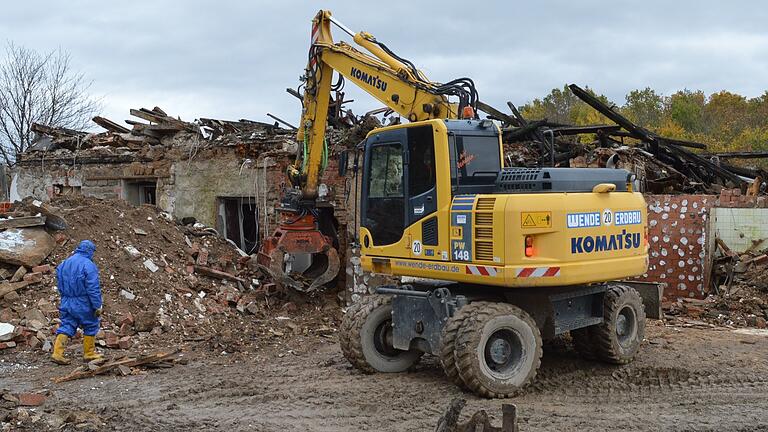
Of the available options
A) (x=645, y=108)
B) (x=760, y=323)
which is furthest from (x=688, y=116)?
(x=760, y=323)

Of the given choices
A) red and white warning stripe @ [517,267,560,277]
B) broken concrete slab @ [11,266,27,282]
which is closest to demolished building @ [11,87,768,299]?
broken concrete slab @ [11,266,27,282]

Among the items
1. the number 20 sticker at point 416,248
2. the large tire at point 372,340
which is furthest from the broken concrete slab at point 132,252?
the number 20 sticker at point 416,248

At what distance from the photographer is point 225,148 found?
13.1 meters

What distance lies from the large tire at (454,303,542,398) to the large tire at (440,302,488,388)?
6cm

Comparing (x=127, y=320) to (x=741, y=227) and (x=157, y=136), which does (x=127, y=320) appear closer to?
(x=157, y=136)

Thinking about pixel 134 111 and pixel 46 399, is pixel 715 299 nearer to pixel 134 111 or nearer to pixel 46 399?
pixel 46 399

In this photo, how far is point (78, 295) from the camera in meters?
8.06

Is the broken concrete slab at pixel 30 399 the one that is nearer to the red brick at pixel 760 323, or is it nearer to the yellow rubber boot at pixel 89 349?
the yellow rubber boot at pixel 89 349

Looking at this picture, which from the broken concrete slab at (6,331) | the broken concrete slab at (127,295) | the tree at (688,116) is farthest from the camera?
the tree at (688,116)

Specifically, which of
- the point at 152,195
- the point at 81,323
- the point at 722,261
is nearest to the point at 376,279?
the point at 81,323

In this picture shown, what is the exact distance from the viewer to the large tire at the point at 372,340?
23.9 feet

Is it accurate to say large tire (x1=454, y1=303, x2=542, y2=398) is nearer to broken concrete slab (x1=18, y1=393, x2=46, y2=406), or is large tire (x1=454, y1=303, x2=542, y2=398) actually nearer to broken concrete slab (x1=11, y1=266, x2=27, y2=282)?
broken concrete slab (x1=18, y1=393, x2=46, y2=406)

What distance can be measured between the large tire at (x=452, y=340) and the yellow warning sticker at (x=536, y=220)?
0.86 metres

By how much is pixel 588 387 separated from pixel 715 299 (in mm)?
4468
